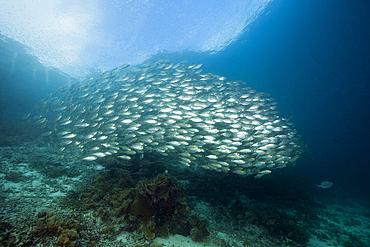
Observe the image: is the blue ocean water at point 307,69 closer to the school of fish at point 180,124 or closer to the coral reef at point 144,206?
the school of fish at point 180,124

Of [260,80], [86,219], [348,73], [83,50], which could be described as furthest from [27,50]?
[348,73]

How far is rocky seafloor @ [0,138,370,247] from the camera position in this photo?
3429 mm

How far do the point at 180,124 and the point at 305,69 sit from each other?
177ft

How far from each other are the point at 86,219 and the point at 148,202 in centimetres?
173

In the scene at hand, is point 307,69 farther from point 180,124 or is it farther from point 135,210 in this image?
point 135,210

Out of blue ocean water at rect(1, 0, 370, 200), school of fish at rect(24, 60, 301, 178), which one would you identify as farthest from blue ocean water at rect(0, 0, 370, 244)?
school of fish at rect(24, 60, 301, 178)

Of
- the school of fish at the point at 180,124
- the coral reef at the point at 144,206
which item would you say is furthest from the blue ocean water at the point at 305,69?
the coral reef at the point at 144,206

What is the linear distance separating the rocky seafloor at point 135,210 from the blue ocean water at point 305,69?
22.2 feet

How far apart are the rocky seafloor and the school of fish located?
4.25ft

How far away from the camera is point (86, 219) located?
3943mm

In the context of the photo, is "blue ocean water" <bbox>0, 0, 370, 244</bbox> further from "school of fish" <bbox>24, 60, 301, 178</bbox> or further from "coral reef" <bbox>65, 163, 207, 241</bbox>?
"coral reef" <bbox>65, 163, 207, 241</bbox>

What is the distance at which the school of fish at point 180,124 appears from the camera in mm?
7434

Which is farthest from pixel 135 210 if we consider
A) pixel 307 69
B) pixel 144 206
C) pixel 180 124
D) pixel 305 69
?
pixel 307 69

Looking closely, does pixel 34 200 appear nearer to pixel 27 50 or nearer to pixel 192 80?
pixel 192 80
